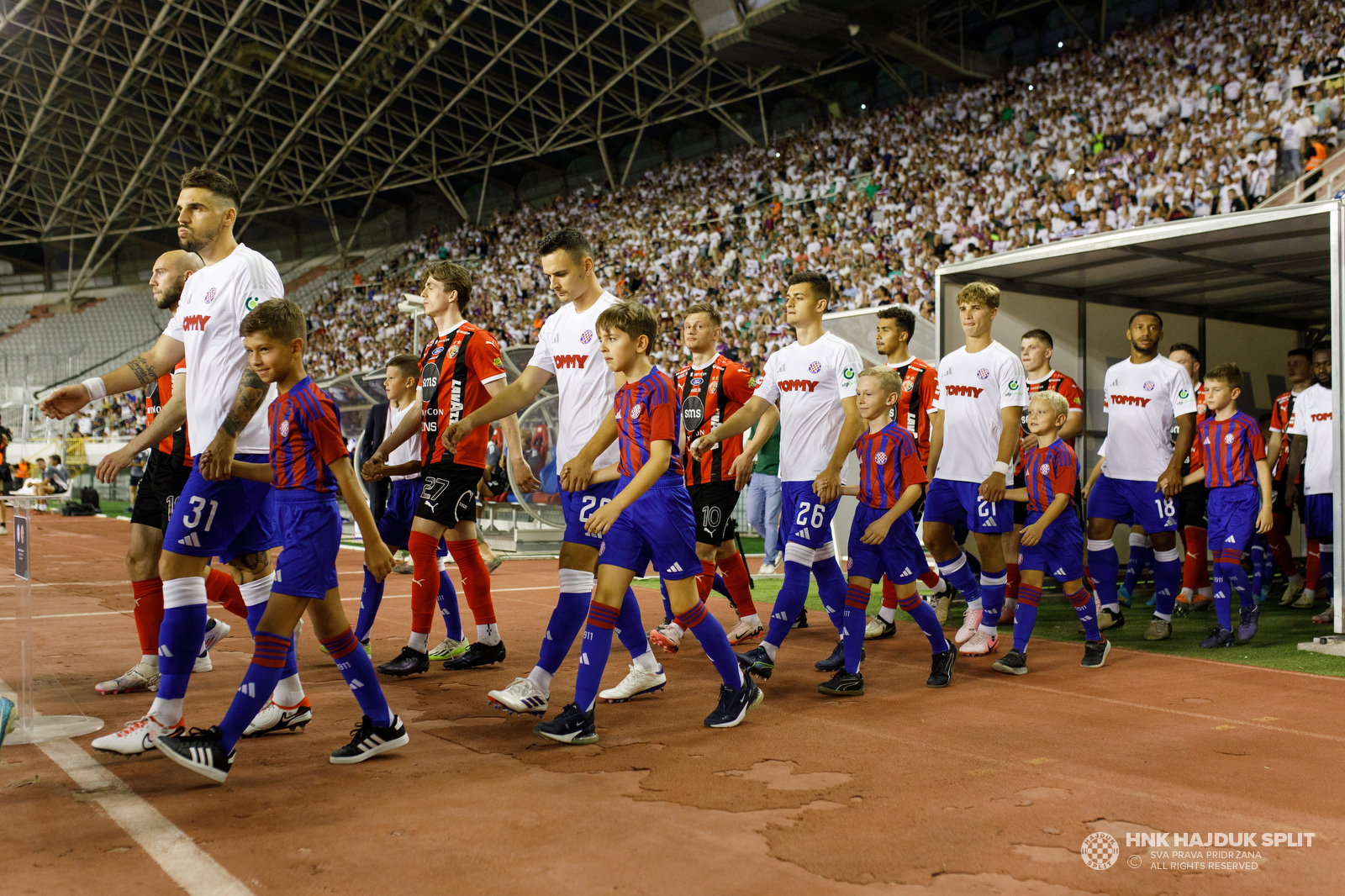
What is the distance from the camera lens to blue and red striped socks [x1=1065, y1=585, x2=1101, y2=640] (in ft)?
18.8

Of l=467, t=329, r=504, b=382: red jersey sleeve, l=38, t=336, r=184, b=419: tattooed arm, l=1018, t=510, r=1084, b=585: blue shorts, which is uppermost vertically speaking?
l=467, t=329, r=504, b=382: red jersey sleeve

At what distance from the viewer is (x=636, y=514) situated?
4.12 metres

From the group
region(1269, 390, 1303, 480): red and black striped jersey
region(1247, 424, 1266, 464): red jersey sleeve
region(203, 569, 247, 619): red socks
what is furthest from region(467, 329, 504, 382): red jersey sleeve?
region(1269, 390, 1303, 480): red and black striped jersey

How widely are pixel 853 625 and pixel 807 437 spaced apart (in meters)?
1.14

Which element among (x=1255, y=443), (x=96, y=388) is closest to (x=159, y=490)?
(x=96, y=388)

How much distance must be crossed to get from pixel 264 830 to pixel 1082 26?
2639 cm

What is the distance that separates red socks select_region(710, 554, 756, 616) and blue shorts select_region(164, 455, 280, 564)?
3.18 meters

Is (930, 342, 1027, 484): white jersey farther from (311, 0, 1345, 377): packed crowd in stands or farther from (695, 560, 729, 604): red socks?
(311, 0, 1345, 377): packed crowd in stands

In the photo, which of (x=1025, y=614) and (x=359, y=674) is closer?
(x=359, y=674)

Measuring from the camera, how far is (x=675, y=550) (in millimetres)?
4125

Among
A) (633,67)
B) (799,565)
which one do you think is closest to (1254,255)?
(799,565)

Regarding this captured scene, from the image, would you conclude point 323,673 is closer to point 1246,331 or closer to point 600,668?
point 600,668

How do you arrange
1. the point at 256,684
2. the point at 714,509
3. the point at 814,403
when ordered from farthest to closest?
the point at 714,509, the point at 814,403, the point at 256,684

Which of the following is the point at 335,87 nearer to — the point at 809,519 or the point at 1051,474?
the point at 1051,474
